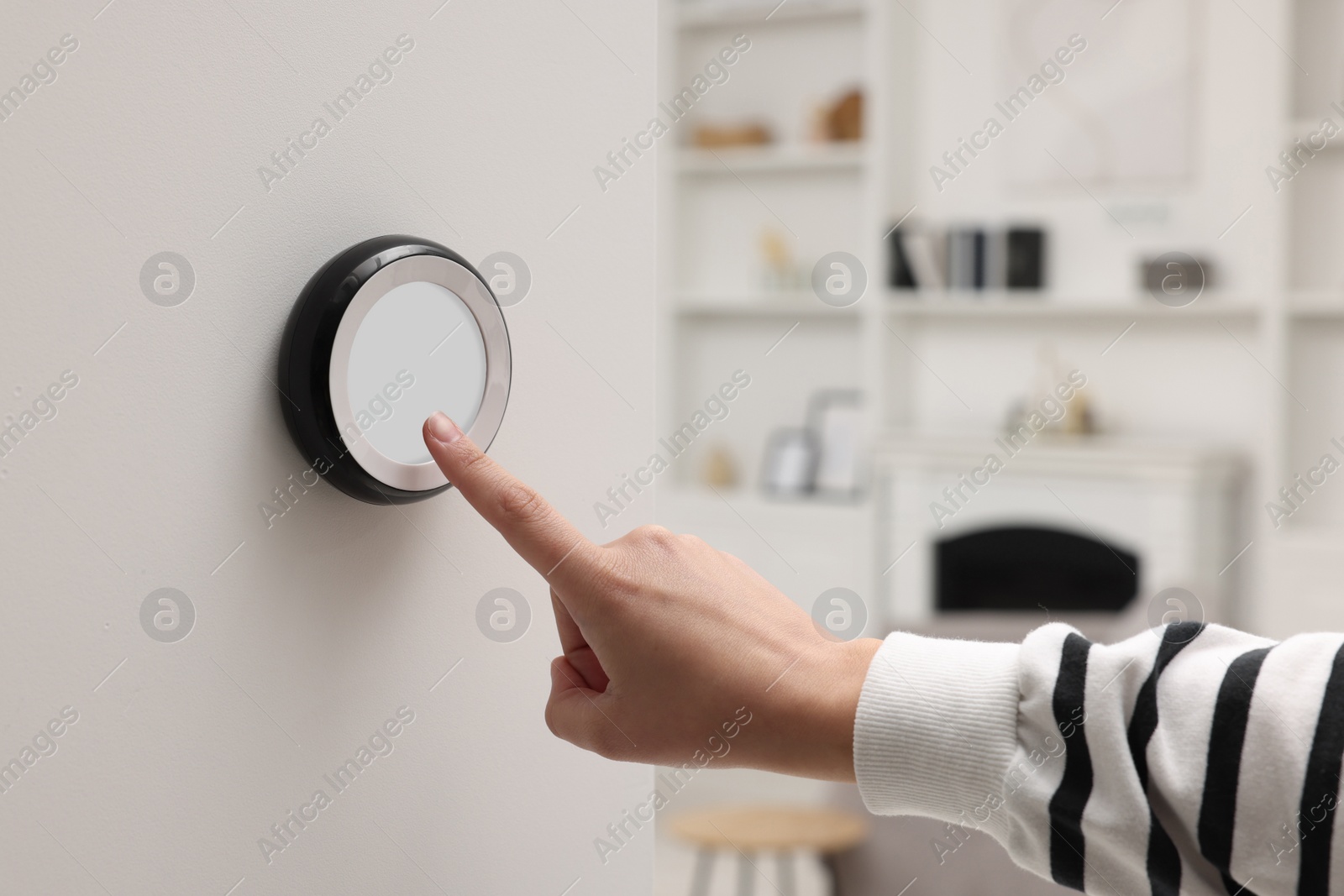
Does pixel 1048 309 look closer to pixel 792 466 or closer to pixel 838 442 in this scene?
pixel 838 442

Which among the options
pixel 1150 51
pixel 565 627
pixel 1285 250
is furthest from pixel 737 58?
pixel 565 627

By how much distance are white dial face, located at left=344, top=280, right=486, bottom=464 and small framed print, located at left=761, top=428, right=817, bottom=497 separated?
3.68m

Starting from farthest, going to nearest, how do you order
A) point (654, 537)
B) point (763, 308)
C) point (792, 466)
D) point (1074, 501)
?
point (763, 308) < point (792, 466) < point (1074, 501) < point (654, 537)

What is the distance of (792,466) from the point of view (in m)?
4.14

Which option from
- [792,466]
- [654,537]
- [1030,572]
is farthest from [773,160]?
[654,537]

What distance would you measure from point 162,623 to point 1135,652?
41 cm

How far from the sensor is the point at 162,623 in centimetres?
40

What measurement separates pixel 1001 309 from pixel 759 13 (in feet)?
4.81

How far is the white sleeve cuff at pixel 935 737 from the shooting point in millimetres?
531

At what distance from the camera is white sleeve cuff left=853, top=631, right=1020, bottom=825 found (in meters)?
0.53

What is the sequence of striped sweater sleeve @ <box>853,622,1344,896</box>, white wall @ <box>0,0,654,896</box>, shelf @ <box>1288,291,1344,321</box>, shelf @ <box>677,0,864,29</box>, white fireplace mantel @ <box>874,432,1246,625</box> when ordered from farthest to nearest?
1. shelf @ <box>677,0,864,29</box>
2. white fireplace mantel @ <box>874,432,1246,625</box>
3. shelf @ <box>1288,291,1344,321</box>
4. striped sweater sleeve @ <box>853,622,1344,896</box>
5. white wall @ <box>0,0,654,896</box>

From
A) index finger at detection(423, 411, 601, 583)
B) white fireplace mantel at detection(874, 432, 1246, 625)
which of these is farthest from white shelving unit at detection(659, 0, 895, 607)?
index finger at detection(423, 411, 601, 583)

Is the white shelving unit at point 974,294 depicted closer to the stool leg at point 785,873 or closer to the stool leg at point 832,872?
the stool leg at point 785,873

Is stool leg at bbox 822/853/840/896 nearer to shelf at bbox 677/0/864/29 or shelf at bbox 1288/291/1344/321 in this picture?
shelf at bbox 1288/291/1344/321
